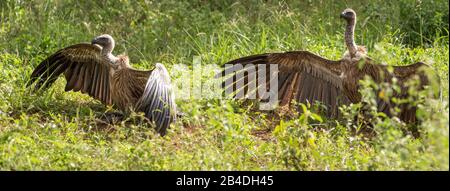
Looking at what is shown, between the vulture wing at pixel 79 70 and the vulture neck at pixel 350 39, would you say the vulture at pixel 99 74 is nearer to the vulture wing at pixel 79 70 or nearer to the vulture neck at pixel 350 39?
the vulture wing at pixel 79 70

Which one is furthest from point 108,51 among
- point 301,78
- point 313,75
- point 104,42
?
point 313,75

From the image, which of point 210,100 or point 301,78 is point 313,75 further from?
point 210,100

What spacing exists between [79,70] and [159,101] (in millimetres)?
1496

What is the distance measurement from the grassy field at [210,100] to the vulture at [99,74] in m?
0.15

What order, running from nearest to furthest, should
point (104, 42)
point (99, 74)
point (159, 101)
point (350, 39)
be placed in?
1. point (159, 101)
2. point (350, 39)
3. point (104, 42)
4. point (99, 74)

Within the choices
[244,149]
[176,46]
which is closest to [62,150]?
[244,149]

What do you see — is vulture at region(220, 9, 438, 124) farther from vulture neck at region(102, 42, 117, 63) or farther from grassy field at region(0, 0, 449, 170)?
vulture neck at region(102, 42, 117, 63)

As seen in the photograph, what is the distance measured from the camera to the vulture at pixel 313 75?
8695 mm

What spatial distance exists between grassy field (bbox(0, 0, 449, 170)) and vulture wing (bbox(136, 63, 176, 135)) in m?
0.13

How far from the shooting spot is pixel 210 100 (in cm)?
899

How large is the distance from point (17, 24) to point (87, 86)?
2.08 metres

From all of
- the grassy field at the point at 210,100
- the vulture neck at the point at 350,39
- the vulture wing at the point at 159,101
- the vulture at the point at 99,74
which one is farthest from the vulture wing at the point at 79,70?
the vulture neck at the point at 350,39
